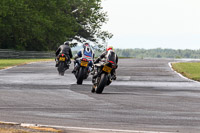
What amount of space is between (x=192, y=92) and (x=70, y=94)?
4.30 metres

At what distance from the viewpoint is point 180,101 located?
15.2 m

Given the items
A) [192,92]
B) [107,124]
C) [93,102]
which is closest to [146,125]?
[107,124]

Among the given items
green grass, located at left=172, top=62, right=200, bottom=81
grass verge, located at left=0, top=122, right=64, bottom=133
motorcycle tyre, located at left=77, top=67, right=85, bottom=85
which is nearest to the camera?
grass verge, located at left=0, top=122, right=64, bottom=133

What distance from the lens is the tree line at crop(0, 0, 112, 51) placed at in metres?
70.6

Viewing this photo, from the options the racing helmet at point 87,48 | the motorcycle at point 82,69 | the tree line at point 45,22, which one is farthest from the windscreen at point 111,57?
the tree line at point 45,22

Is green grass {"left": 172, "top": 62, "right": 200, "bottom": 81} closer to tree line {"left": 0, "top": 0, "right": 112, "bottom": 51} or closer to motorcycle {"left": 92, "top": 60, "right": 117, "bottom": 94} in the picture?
motorcycle {"left": 92, "top": 60, "right": 117, "bottom": 94}

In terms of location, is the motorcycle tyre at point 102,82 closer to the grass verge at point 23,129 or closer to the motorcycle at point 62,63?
the grass verge at point 23,129

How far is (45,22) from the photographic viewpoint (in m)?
77.8

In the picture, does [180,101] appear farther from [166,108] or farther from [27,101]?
[27,101]

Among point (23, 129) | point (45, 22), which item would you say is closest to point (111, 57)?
point (23, 129)

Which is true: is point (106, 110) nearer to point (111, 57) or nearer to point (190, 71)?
point (111, 57)

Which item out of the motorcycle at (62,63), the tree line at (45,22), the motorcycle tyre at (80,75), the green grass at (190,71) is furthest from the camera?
the tree line at (45,22)

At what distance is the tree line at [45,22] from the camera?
70562 millimetres

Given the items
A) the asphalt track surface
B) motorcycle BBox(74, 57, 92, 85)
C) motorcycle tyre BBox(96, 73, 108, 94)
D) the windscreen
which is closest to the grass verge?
the asphalt track surface
